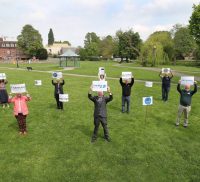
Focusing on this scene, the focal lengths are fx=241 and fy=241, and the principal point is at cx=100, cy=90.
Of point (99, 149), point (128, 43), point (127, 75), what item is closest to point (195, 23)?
point (127, 75)

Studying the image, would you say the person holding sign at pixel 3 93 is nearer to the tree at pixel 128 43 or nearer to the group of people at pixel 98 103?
the group of people at pixel 98 103

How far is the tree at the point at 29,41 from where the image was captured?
9938 centimetres

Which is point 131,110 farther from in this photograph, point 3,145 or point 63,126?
point 3,145

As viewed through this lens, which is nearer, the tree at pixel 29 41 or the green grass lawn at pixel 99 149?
the green grass lawn at pixel 99 149

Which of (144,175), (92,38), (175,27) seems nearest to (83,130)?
(144,175)

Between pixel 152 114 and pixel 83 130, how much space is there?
470cm

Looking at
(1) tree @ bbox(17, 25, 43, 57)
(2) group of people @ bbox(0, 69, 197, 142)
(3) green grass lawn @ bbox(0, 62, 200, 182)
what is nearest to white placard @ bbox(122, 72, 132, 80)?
(2) group of people @ bbox(0, 69, 197, 142)

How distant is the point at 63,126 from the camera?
11.9 m

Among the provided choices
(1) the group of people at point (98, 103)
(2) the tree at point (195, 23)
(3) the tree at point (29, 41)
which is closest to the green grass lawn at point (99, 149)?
(1) the group of people at point (98, 103)

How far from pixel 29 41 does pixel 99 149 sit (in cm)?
9842

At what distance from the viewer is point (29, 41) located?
100375 mm

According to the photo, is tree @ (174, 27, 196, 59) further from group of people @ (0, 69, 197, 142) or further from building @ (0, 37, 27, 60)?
group of people @ (0, 69, 197, 142)

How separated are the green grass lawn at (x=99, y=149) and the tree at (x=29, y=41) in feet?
294

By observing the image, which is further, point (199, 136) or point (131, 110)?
point (131, 110)
